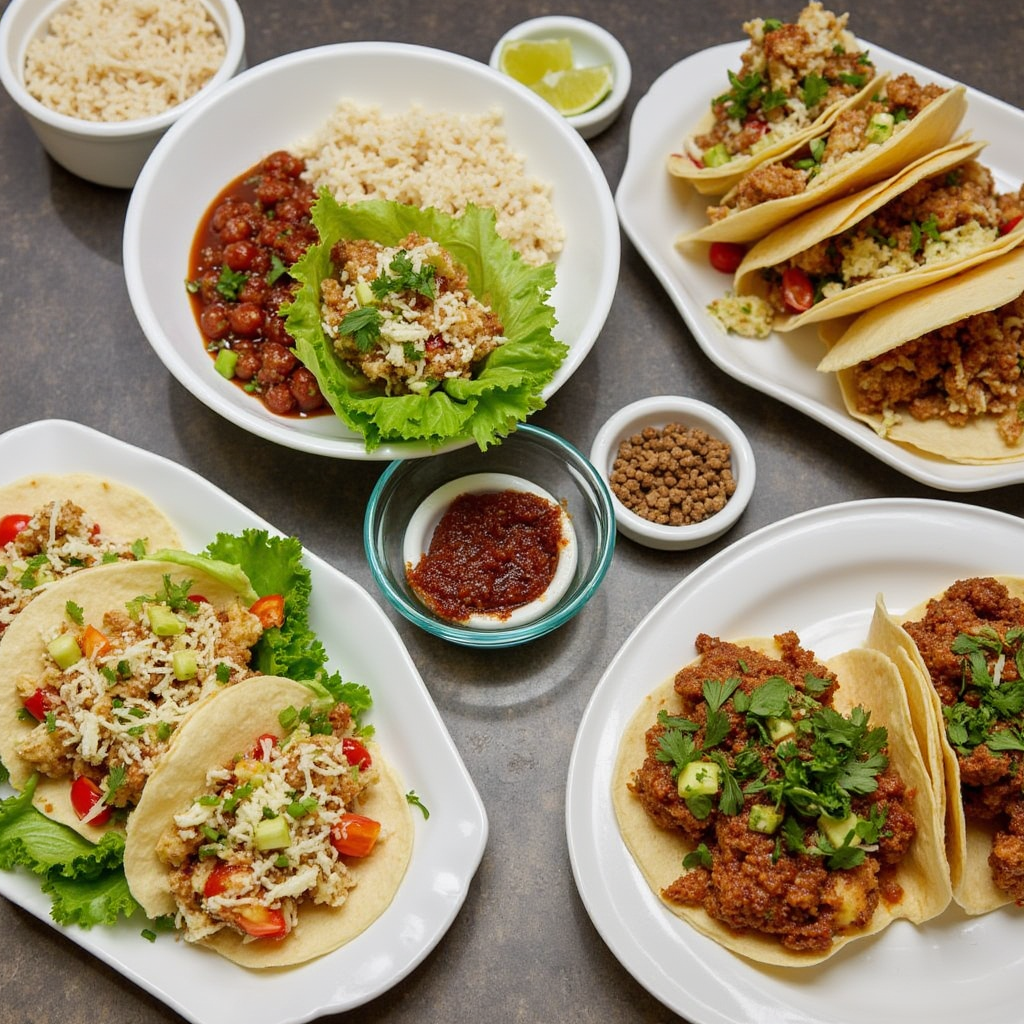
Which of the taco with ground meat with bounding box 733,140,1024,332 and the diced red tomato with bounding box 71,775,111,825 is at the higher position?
the taco with ground meat with bounding box 733,140,1024,332

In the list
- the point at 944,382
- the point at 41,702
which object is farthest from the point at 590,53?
the point at 41,702

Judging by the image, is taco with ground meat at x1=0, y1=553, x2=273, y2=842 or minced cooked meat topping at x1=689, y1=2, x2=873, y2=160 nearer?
taco with ground meat at x1=0, y1=553, x2=273, y2=842

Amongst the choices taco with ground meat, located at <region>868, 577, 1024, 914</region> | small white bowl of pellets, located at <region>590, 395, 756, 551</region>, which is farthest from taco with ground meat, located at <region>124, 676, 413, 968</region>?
taco with ground meat, located at <region>868, 577, 1024, 914</region>

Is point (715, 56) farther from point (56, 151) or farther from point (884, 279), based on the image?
point (56, 151)

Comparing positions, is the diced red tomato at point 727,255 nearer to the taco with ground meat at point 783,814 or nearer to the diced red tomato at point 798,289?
the diced red tomato at point 798,289

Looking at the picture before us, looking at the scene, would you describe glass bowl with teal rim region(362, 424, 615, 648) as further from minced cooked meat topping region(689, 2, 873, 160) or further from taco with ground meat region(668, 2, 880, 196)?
minced cooked meat topping region(689, 2, 873, 160)

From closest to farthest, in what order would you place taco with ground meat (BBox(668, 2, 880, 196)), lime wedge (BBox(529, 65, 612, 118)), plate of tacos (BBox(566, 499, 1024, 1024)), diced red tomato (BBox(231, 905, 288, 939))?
diced red tomato (BBox(231, 905, 288, 939))
plate of tacos (BBox(566, 499, 1024, 1024))
taco with ground meat (BBox(668, 2, 880, 196))
lime wedge (BBox(529, 65, 612, 118))

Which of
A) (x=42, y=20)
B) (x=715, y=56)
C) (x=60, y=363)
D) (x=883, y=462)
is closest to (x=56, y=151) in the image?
(x=42, y=20)
